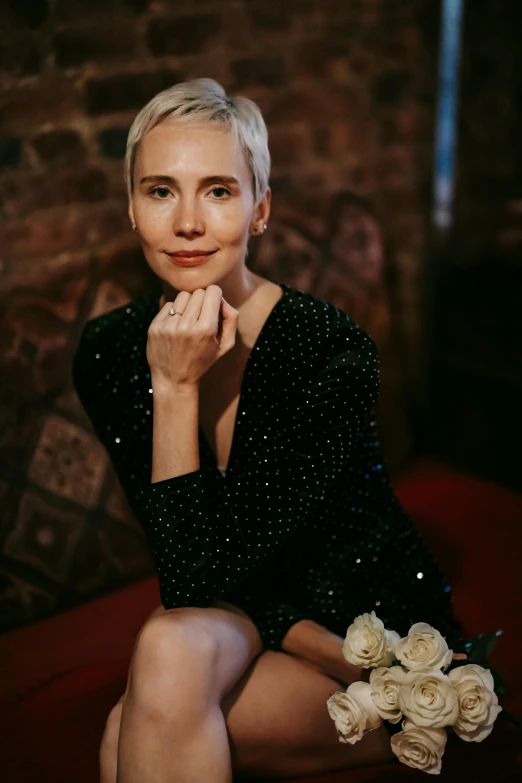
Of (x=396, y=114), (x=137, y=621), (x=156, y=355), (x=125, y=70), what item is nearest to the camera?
(x=156, y=355)

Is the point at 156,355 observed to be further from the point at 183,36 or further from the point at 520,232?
the point at 520,232

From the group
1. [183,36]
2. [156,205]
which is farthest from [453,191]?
[156,205]

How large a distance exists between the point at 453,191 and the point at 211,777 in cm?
229

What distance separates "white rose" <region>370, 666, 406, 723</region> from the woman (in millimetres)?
284

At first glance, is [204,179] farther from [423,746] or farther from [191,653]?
[423,746]

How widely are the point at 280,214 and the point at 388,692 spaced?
1486mm

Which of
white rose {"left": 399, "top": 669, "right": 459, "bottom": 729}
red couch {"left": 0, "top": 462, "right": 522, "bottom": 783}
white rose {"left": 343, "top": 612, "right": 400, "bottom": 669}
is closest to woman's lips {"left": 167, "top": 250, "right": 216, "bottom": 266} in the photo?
white rose {"left": 343, "top": 612, "right": 400, "bottom": 669}

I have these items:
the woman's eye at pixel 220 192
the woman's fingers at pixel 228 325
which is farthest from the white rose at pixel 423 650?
the woman's eye at pixel 220 192

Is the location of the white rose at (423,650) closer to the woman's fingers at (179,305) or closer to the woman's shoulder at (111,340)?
the woman's fingers at (179,305)

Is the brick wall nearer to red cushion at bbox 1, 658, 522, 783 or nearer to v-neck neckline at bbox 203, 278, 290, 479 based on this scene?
red cushion at bbox 1, 658, 522, 783

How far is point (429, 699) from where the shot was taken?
1284 mm

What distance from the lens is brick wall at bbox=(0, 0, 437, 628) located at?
6.75ft

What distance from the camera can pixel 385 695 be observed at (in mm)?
1324

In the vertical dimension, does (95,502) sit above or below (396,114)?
below
